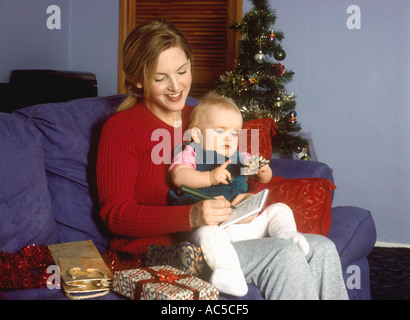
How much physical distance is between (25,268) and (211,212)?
Result: 52 cm

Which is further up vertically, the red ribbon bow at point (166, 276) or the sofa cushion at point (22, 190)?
the sofa cushion at point (22, 190)

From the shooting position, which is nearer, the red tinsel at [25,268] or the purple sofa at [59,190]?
the red tinsel at [25,268]

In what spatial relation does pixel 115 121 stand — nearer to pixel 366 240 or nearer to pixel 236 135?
pixel 236 135

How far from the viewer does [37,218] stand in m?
1.42

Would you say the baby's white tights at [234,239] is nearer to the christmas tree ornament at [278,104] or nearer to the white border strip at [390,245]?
the christmas tree ornament at [278,104]

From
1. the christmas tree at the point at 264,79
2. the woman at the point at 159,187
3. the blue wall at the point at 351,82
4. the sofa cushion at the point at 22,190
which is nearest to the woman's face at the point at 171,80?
the woman at the point at 159,187

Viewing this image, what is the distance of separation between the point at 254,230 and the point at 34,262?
666mm

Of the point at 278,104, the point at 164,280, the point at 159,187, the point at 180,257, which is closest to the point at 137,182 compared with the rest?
the point at 159,187

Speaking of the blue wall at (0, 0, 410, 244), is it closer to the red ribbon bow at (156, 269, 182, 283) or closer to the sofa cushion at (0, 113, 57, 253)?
the sofa cushion at (0, 113, 57, 253)

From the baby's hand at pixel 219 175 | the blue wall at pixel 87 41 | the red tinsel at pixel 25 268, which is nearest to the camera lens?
the red tinsel at pixel 25 268

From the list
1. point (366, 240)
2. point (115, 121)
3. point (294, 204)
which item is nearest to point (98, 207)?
point (115, 121)

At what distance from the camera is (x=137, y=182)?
1.54 m

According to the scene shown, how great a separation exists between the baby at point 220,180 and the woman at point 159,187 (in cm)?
5

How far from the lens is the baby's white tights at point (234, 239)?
1249 mm
